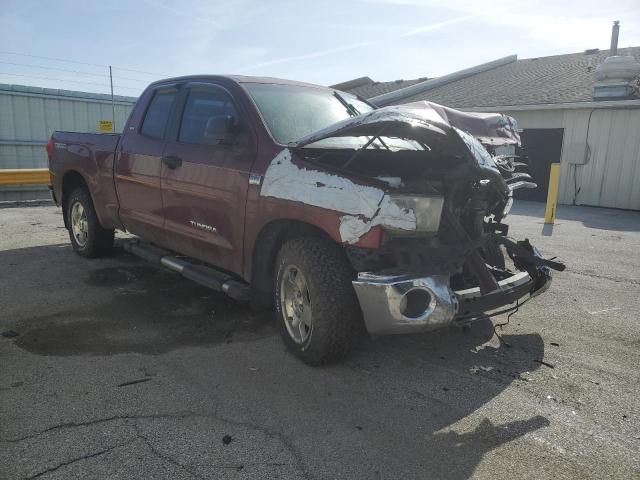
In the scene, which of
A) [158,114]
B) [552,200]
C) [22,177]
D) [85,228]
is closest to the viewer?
[158,114]

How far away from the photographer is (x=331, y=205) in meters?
3.23

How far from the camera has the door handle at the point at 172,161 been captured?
448cm

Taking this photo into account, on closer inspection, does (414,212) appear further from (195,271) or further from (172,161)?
(172,161)

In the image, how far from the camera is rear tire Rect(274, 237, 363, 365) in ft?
10.8

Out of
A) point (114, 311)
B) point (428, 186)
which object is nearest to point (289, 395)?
point (428, 186)

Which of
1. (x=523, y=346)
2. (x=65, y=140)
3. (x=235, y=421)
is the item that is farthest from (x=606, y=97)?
(x=235, y=421)

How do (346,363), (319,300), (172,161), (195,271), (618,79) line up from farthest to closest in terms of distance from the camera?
(618,79)
(172,161)
(195,271)
(346,363)
(319,300)

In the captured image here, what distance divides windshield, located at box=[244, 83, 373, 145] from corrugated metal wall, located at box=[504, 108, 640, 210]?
11.9 metres

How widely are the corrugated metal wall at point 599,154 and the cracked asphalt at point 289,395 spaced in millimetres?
10297

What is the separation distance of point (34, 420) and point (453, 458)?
222 cm

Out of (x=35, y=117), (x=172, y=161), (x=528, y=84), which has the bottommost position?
(x=172, y=161)

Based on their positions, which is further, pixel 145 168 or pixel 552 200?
pixel 552 200

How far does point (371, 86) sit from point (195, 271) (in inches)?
853

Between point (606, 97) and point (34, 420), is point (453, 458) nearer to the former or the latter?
point (34, 420)
